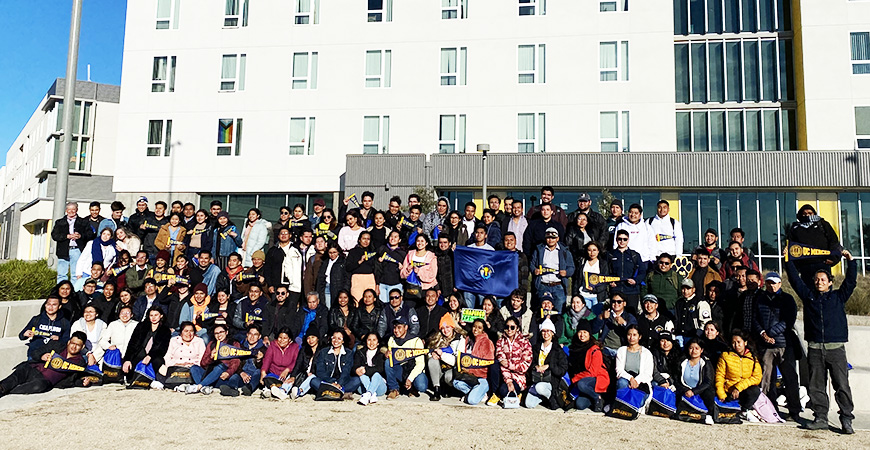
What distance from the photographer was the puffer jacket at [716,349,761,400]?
305 inches

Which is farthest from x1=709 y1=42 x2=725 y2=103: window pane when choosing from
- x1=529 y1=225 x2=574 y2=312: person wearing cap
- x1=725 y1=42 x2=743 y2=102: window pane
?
x1=529 y1=225 x2=574 y2=312: person wearing cap

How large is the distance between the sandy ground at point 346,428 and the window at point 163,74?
20.7 metres

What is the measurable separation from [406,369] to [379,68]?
18.2 meters

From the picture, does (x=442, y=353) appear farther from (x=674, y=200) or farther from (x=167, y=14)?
(x=167, y=14)

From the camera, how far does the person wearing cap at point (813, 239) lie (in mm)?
8242

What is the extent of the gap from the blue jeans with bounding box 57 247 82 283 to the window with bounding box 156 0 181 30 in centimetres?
1795

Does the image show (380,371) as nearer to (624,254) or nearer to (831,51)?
(624,254)

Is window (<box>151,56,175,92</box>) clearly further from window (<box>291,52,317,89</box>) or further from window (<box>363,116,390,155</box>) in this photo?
window (<box>363,116,390,155</box>)

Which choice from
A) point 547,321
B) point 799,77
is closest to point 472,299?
point 547,321

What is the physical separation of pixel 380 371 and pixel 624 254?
4.25m

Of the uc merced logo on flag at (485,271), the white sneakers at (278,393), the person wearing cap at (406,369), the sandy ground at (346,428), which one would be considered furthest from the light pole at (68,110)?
the uc merced logo on flag at (485,271)

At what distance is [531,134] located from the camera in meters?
23.9

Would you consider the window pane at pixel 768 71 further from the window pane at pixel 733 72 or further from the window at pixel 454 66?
the window at pixel 454 66

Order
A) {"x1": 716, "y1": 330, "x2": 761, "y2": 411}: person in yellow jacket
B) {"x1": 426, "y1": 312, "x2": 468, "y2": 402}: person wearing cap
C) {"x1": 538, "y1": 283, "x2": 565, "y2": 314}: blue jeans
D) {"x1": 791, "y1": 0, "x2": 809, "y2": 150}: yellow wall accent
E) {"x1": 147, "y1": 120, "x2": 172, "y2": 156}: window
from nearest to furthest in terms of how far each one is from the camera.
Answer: {"x1": 716, "y1": 330, "x2": 761, "y2": 411}: person in yellow jacket < {"x1": 426, "y1": 312, "x2": 468, "y2": 402}: person wearing cap < {"x1": 538, "y1": 283, "x2": 565, "y2": 314}: blue jeans < {"x1": 791, "y1": 0, "x2": 809, "y2": 150}: yellow wall accent < {"x1": 147, "y1": 120, "x2": 172, "y2": 156}: window
